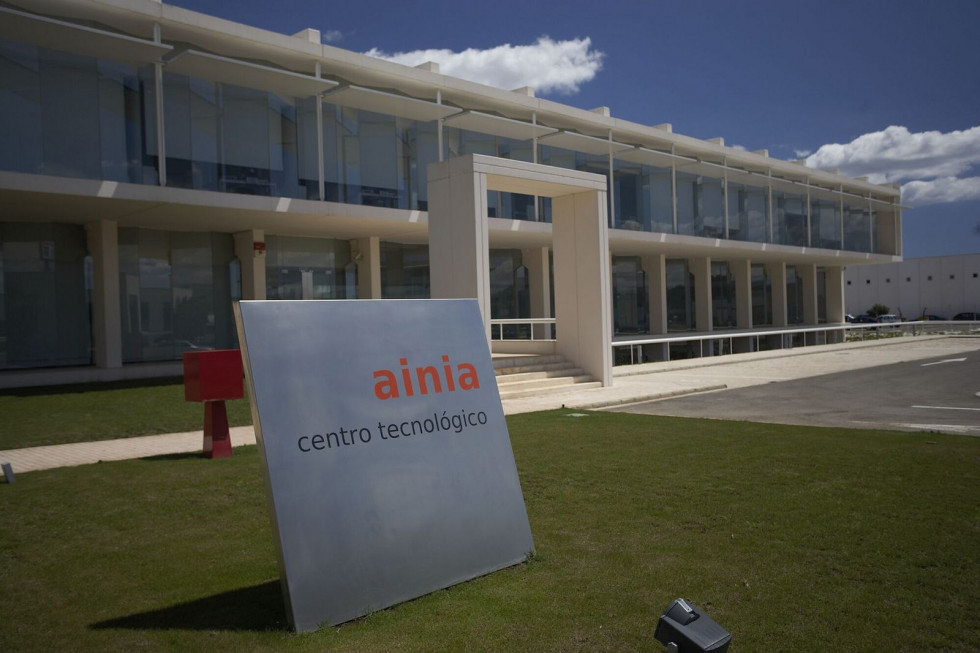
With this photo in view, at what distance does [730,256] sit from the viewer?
40.1m

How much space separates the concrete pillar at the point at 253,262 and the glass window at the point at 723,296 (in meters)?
27.3

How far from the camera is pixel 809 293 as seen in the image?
156ft

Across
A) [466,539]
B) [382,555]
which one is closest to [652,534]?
[466,539]

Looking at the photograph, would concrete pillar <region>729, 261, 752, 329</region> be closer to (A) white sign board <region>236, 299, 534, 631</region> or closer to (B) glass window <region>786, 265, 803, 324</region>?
(B) glass window <region>786, 265, 803, 324</region>

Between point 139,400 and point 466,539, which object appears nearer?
point 466,539

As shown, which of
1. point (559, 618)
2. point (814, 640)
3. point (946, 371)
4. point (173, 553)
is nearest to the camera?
point (814, 640)

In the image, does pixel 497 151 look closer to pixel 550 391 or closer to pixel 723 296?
pixel 550 391

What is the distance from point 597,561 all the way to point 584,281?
13993mm

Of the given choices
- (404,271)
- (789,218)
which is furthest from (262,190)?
(789,218)

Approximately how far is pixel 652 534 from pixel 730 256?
120 ft

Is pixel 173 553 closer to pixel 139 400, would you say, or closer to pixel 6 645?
pixel 6 645

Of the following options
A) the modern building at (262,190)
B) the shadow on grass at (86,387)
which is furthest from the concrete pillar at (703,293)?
the shadow on grass at (86,387)

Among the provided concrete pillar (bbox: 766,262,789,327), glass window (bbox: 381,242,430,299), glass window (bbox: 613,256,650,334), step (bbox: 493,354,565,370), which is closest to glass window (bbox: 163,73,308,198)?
glass window (bbox: 381,242,430,299)

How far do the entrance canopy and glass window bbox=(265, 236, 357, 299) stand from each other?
376 inches
